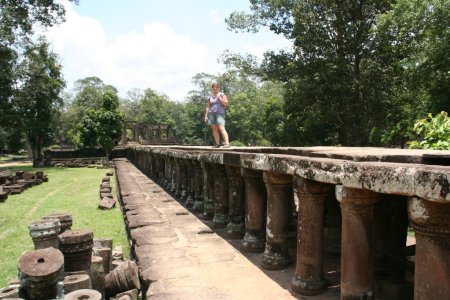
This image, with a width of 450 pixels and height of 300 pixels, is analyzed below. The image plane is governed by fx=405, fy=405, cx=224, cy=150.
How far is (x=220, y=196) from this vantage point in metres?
6.41

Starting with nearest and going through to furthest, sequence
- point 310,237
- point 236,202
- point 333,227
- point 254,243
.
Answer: point 310,237 < point 254,243 < point 333,227 < point 236,202

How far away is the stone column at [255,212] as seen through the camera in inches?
191

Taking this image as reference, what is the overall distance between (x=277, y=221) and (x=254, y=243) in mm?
782

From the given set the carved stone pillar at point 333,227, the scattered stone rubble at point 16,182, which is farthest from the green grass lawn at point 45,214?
the carved stone pillar at point 333,227

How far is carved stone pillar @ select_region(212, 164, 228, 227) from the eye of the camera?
6.38 metres

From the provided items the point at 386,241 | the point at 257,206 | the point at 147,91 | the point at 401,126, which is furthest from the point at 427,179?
the point at 147,91

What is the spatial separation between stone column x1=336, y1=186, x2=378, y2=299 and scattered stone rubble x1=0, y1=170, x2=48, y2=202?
13.3 metres

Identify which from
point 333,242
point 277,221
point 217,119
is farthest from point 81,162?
point 277,221

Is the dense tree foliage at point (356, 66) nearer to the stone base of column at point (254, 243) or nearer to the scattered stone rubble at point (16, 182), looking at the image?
the stone base of column at point (254, 243)

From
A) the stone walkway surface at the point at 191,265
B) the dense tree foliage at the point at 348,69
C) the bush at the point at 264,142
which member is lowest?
the stone walkway surface at the point at 191,265

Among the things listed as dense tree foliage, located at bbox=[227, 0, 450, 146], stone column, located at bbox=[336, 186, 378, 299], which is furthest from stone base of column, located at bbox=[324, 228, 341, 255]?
dense tree foliage, located at bbox=[227, 0, 450, 146]

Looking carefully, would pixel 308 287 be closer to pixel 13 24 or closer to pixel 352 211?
pixel 352 211

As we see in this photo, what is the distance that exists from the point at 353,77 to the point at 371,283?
1418 cm

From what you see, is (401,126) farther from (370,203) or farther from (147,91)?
(147,91)
